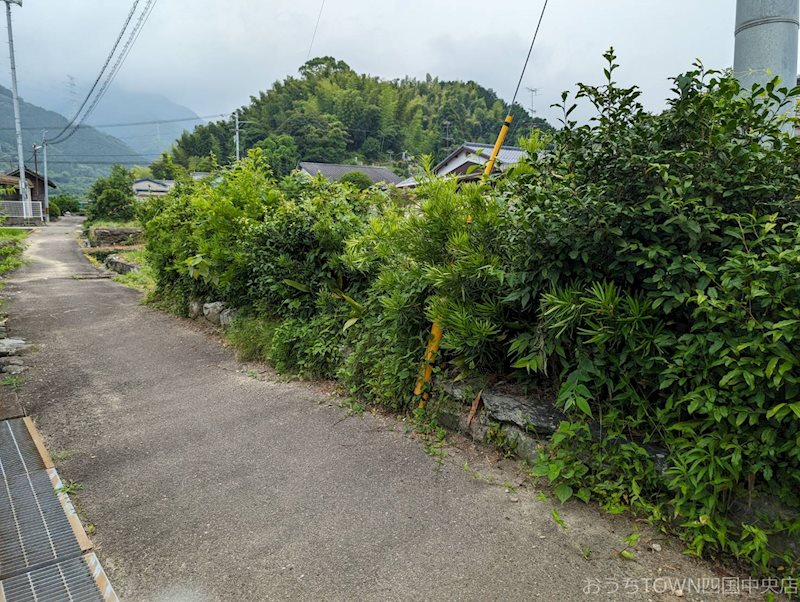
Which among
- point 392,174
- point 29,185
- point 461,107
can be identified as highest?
point 461,107

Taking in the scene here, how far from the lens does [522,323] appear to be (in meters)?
2.83

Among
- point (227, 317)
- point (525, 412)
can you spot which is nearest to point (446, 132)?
point (227, 317)

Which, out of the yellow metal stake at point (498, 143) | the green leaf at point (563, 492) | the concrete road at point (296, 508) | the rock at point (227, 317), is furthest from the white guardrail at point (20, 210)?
the green leaf at point (563, 492)

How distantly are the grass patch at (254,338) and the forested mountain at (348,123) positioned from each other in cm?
3966

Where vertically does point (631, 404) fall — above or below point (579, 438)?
above

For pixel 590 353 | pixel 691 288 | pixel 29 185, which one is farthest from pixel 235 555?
pixel 29 185

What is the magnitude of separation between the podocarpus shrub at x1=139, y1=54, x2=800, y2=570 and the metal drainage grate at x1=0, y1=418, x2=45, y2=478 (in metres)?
2.33

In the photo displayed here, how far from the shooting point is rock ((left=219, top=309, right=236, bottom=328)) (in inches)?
228

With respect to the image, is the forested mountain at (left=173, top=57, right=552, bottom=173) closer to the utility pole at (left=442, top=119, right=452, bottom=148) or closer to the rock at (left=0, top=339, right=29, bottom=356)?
the utility pole at (left=442, top=119, right=452, bottom=148)

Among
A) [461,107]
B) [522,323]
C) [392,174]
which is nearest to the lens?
[522,323]

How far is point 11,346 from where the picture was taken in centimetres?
536

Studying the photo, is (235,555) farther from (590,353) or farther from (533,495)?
(590,353)

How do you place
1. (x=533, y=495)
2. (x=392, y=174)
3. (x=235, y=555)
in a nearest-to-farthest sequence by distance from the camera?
(x=235, y=555), (x=533, y=495), (x=392, y=174)

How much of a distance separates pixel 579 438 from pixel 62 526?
8.48ft
